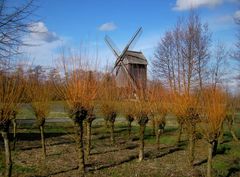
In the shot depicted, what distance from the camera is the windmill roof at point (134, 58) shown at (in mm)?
42344

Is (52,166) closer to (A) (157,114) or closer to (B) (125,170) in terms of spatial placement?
(B) (125,170)

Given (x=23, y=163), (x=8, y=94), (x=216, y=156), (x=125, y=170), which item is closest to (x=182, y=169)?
(x=125, y=170)

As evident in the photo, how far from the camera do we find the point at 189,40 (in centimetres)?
3195

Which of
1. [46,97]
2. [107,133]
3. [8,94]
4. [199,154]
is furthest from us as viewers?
[107,133]

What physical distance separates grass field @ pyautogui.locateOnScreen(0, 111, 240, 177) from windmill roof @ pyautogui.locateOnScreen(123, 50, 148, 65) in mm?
21980

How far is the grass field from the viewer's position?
11.7 m

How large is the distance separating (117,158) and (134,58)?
1222 inches

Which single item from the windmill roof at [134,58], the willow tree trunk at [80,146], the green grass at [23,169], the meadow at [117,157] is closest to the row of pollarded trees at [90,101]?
the willow tree trunk at [80,146]

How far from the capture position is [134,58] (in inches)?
1740

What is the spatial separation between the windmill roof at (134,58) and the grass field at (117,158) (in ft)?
72.1

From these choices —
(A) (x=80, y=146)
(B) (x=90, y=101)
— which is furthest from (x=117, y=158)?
(B) (x=90, y=101)

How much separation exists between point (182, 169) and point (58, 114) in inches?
929

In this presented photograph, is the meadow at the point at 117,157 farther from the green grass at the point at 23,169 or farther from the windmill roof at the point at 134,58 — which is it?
the windmill roof at the point at 134,58

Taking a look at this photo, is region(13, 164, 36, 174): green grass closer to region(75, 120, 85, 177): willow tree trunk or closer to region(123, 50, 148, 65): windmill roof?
region(75, 120, 85, 177): willow tree trunk
